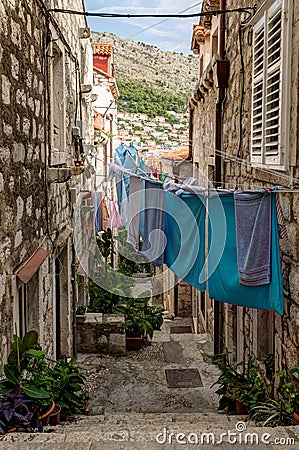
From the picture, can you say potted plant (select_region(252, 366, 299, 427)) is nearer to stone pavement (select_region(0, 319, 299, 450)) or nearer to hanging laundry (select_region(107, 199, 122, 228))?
stone pavement (select_region(0, 319, 299, 450))

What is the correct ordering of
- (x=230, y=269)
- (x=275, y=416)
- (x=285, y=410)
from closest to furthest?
(x=285, y=410) < (x=275, y=416) < (x=230, y=269)

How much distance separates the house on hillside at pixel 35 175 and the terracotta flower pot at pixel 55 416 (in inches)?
29.4

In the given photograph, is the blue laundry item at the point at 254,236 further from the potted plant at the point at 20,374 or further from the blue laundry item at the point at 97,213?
the blue laundry item at the point at 97,213

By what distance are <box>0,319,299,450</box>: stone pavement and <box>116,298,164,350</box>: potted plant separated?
0.79 feet

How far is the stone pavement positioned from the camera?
3.12 m

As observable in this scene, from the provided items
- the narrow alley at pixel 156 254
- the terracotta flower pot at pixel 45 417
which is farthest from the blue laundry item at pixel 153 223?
the terracotta flower pot at pixel 45 417

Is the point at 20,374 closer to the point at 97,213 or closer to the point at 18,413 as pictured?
the point at 18,413

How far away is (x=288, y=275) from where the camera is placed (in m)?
4.70

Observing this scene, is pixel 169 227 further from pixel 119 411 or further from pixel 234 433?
pixel 234 433

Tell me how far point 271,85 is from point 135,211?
4315 millimetres

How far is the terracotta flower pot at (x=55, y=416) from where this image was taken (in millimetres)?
4441

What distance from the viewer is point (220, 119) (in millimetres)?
9047

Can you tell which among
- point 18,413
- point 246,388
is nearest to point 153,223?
point 246,388

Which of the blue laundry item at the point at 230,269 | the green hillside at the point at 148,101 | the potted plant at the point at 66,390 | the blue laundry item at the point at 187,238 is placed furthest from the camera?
the green hillside at the point at 148,101
